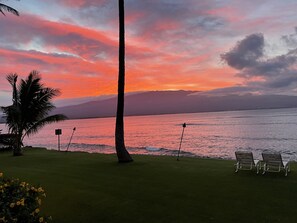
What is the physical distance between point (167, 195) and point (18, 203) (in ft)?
15.4

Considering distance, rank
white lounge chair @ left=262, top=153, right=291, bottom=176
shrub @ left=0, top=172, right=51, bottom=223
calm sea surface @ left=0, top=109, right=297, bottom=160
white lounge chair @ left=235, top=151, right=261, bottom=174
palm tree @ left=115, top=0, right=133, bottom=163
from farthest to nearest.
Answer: calm sea surface @ left=0, top=109, right=297, bottom=160, palm tree @ left=115, top=0, right=133, bottom=163, white lounge chair @ left=235, top=151, right=261, bottom=174, white lounge chair @ left=262, top=153, right=291, bottom=176, shrub @ left=0, top=172, right=51, bottom=223

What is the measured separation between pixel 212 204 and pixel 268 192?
2.07m

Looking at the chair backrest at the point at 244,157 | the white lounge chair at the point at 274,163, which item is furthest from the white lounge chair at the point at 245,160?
the white lounge chair at the point at 274,163

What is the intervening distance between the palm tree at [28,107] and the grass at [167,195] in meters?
10.4

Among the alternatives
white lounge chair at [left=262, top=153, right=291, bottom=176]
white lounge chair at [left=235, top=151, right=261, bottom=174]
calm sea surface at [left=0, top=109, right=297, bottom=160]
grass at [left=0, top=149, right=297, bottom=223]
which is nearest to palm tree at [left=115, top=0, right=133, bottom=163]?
grass at [left=0, top=149, right=297, bottom=223]

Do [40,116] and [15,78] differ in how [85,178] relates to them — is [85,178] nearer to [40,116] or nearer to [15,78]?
[40,116]

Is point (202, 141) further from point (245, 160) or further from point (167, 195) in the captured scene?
point (167, 195)

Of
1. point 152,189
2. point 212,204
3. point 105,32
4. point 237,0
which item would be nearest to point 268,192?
point 212,204

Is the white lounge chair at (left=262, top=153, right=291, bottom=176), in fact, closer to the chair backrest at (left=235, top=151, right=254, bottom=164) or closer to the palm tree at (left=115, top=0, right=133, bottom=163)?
the chair backrest at (left=235, top=151, right=254, bottom=164)

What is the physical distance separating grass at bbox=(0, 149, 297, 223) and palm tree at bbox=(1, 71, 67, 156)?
34.1 ft

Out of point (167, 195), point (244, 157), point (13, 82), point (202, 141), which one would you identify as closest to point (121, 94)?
point (244, 157)

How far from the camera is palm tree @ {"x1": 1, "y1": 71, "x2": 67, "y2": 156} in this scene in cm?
2154

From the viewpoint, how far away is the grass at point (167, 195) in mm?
6504

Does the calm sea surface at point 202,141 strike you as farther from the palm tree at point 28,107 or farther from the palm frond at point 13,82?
the palm frond at point 13,82
